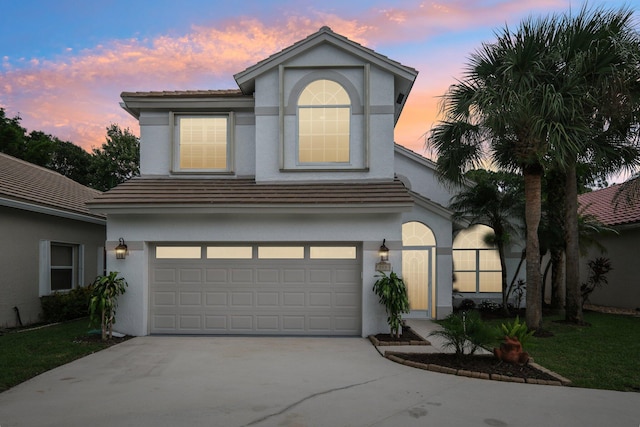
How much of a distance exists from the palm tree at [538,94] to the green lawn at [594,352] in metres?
1.15

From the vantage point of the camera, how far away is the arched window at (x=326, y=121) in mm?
11273

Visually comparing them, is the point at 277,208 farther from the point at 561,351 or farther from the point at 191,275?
the point at 561,351

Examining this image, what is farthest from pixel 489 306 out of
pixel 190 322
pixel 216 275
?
pixel 190 322

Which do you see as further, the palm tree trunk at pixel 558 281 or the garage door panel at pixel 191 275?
the palm tree trunk at pixel 558 281

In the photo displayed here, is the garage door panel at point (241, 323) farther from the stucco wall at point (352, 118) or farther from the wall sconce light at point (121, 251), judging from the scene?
the stucco wall at point (352, 118)

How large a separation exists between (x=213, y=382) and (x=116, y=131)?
30.8 meters

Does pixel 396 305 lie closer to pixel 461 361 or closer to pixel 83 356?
pixel 461 361

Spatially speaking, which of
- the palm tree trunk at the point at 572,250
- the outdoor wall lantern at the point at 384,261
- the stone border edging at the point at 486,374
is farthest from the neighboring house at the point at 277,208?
the palm tree trunk at the point at 572,250

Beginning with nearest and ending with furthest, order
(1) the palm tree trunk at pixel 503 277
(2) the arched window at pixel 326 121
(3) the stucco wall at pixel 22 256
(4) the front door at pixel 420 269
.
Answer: (2) the arched window at pixel 326 121
(3) the stucco wall at pixel 22 256
(4) the front door at pixel 420 269
(1) the palm tree trunk at pixel 503 277

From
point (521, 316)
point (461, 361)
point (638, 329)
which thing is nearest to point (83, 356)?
point (461, 361)

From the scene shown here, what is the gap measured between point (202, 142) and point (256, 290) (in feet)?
13.9

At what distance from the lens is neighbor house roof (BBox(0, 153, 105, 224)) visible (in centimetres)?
1166

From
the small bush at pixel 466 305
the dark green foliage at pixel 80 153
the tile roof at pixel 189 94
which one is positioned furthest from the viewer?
the dark green foliage at pixel 80 153

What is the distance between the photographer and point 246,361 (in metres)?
7.99
